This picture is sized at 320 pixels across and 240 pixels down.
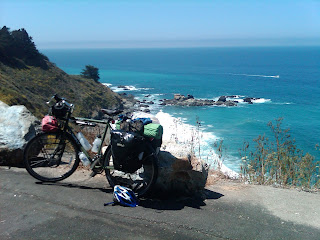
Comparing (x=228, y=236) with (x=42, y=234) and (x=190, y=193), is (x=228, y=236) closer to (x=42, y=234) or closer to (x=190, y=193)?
(x=190, y=193)

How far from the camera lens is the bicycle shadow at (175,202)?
5.30m

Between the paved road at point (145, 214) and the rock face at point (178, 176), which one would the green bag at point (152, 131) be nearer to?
the rock face at point (178, 176)

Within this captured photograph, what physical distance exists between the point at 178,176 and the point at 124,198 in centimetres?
114

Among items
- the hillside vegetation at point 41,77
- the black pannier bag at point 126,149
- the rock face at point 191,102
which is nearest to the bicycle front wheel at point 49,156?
the black pannier bag at point 126,149

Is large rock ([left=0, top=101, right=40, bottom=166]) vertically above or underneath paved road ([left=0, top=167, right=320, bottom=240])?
above

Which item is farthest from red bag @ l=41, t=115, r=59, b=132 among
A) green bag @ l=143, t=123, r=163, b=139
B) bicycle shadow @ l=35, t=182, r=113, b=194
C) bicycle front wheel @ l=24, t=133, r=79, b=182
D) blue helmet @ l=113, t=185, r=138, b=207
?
green bag @ l=143, t=123, r=163, b=139

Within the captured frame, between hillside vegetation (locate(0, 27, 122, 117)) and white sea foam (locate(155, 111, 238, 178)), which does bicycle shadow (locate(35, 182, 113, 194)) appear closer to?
white sea foam (locate(155, 111, 238, 178))

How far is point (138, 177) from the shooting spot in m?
5.79

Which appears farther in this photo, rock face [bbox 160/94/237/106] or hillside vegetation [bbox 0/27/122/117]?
rock face [bbox 160/94/237/106]

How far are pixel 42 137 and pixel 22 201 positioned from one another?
3.99 ft

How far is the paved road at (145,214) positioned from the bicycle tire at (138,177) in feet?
0.75

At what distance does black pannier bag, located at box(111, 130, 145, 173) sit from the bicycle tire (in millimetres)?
238

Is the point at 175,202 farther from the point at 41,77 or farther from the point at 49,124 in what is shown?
the point at 41,77

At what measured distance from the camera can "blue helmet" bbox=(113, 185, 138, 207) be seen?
5.20 m
